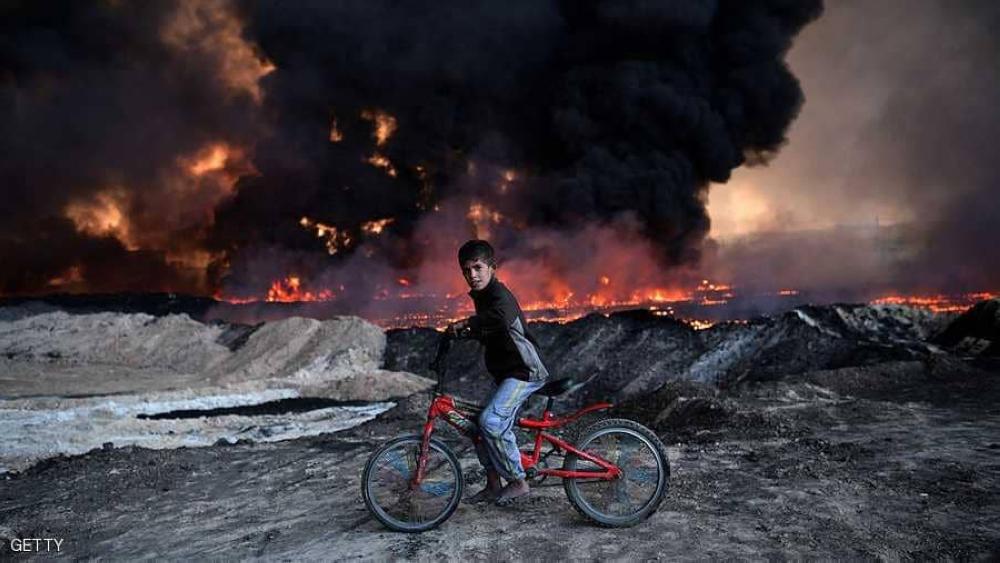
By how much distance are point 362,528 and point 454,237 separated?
124ft

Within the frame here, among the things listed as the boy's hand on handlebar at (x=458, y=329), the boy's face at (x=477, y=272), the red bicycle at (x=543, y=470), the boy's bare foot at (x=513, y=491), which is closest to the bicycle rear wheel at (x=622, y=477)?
the red bicycle at (x=543, y=470)

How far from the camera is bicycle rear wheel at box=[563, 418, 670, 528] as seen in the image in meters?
5.22

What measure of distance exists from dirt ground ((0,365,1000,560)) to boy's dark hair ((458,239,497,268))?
6.95 ft

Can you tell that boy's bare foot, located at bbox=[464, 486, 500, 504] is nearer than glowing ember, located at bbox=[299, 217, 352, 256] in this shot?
Yes

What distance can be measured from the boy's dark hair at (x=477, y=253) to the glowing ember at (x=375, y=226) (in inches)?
1615

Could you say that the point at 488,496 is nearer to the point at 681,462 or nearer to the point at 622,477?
the point at 622,477

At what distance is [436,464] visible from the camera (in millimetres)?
5359

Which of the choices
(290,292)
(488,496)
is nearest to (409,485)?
(488,496)

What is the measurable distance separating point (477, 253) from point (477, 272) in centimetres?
14

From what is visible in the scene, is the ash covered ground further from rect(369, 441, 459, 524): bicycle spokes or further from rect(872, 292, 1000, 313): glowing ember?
rect(872, 292, 1000, 313): glowing ember

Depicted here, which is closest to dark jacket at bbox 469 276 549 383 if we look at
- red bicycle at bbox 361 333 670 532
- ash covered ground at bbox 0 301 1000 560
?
red bicycle at bbox 361 333 670 532

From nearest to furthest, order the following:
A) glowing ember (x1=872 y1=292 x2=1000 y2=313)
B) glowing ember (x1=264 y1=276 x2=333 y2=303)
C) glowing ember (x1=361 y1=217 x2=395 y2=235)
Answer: glowing ember (x1=872 y1=292 x2=1000 y2=313)
glowing ember (x1=264 y1=276 x2=333 y2=303)
glowing ember (x1=361 y1=217 x2=395 y2=235)

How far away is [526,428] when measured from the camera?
522 centimetres

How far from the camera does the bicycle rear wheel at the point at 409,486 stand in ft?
17.4
